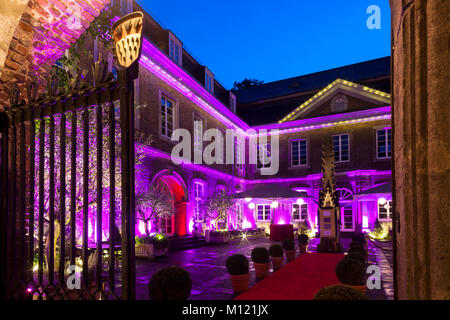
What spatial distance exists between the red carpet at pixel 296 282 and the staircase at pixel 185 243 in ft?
19.4

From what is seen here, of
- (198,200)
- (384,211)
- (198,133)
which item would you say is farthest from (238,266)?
(384,211)

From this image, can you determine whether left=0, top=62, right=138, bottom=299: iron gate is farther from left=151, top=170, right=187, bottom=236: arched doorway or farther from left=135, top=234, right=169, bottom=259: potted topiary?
left=151, top=170, right=187, bottom=236: arched doorway

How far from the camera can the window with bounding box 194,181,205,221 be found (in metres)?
18.2

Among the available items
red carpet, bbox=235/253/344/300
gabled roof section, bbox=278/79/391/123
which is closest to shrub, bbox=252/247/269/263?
red carpet, bbox=235/253/344/300

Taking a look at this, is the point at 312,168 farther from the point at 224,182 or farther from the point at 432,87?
the point at 432,87

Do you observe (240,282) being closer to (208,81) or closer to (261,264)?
(261,264)

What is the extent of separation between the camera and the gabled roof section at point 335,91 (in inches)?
863

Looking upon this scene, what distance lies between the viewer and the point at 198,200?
1880cm

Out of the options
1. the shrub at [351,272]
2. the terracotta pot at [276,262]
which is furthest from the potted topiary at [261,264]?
the shrub at [351,272]

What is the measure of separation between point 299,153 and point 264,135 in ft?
10.3

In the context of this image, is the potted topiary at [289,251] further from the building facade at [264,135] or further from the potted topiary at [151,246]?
the building facade at [264,135]

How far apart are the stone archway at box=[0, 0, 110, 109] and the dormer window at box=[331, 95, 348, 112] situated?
21579mm
